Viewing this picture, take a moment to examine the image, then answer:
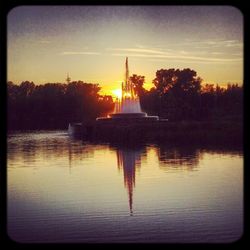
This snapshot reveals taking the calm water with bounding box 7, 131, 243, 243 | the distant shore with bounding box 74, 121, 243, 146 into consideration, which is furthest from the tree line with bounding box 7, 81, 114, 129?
the calm water with bounding box 7, 131, 243, 243

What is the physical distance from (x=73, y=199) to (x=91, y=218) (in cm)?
57

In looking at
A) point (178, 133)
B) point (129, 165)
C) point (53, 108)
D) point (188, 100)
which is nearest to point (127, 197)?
point (129, 165)

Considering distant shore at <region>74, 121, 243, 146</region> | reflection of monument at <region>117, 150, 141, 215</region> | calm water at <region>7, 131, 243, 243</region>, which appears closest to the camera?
calm water at <region>7, 131, 243, 243</region>

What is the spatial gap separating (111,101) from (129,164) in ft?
30.1

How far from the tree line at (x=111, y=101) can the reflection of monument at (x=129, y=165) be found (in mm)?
4598

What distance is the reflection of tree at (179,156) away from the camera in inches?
227

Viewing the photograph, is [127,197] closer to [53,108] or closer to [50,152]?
[50,152]

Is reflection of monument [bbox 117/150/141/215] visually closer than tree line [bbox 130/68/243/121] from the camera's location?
Yes

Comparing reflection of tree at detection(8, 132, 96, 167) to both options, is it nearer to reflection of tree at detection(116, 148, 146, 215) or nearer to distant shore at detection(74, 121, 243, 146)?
reflection of tree at detection(116, 148, 146, 215)

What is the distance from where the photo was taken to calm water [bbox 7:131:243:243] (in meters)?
3.26

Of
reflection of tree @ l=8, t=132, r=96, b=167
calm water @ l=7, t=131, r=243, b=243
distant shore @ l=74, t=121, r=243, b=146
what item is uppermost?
distant shore @ l=74, t=121, r=243, b=146

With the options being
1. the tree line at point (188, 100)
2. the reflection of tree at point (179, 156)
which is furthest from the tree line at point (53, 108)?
the reflection of tree at point (179, 156)
